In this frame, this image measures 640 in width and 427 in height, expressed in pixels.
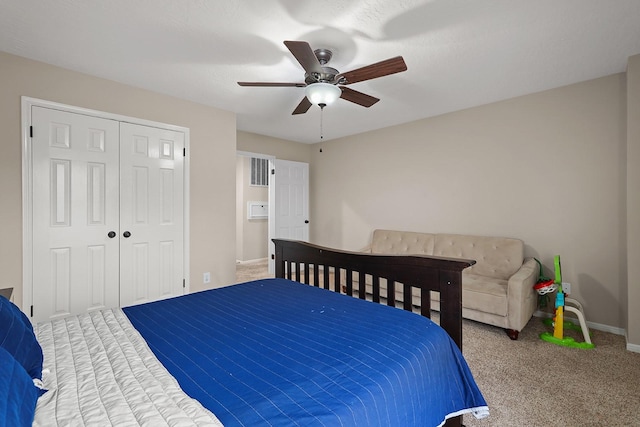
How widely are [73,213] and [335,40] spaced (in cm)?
267

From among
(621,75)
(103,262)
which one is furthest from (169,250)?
(621,75)

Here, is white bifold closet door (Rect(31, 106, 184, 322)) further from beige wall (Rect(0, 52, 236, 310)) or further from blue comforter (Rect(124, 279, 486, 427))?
blue comforter (Rect(124, 279, 486, 427))

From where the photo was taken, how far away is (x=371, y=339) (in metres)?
1.20

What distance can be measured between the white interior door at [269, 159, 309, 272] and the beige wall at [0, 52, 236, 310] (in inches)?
52.3

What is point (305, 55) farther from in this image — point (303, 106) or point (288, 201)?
point (288, 201)

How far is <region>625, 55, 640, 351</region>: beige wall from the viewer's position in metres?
2.35

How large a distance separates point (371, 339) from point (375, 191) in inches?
142

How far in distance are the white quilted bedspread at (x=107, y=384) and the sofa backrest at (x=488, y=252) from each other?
10.3 feet

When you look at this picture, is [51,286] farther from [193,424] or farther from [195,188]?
[193,424]

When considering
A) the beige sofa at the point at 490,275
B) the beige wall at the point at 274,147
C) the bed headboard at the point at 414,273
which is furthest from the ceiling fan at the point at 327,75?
the beige wall at the point at 274,147

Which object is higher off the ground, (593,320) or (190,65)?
(190,65)

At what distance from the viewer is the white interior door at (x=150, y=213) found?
2920 millimetres

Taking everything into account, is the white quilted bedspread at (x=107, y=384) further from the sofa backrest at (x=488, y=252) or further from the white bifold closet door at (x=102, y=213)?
the sofa backrest at (x=488, y=252)

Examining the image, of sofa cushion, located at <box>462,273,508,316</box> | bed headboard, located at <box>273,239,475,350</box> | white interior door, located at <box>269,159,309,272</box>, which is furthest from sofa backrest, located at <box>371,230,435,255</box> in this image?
bed headboard, located at <box>273,239,475,350</box>
